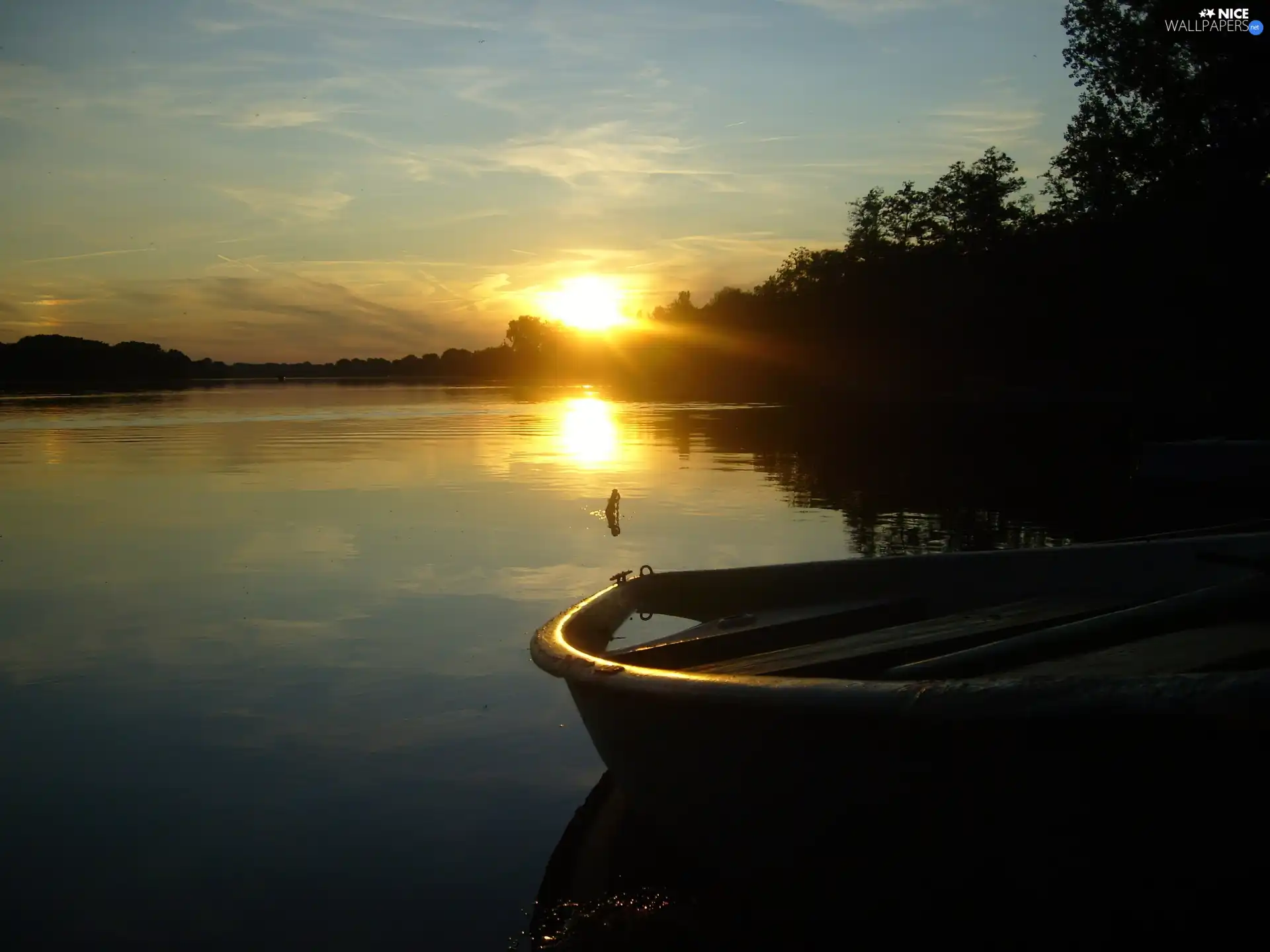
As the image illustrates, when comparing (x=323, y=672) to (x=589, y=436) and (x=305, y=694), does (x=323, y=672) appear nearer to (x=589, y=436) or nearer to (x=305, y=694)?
(x=305, y=694)

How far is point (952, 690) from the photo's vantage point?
3715 millimetres

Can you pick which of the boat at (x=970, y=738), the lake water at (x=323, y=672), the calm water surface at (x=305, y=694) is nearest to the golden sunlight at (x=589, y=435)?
the lake water at (x=323, y=672)

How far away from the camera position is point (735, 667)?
218 inches

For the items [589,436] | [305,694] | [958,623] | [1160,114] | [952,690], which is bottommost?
[305,694]

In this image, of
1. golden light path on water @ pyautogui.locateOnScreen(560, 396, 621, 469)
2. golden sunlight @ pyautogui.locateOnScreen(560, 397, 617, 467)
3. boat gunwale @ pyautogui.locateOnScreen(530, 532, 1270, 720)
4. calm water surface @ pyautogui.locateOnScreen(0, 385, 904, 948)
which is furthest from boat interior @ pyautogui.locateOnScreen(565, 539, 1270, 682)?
golden sunlight @ pyautogui.locateOnScreen(560, 397, 617, 467)

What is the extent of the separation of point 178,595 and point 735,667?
24.6 ft

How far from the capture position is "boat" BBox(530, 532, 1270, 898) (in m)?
3.41

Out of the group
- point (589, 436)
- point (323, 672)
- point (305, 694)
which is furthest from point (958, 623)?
point (589, 436)

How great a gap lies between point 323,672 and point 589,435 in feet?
93.7

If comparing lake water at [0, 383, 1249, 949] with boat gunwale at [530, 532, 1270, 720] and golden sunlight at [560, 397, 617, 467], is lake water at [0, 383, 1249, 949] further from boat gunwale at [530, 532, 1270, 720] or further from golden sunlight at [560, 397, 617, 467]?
golden sunlight at [560, 397, 617, 467]

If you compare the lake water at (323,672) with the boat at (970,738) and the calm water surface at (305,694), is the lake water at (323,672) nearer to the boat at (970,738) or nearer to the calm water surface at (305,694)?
the calm water surface at (305,694)

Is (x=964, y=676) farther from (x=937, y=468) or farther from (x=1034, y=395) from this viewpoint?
(x=1034, y=395)

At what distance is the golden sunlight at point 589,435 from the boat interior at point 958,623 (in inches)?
679

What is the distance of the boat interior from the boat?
0.02 m
